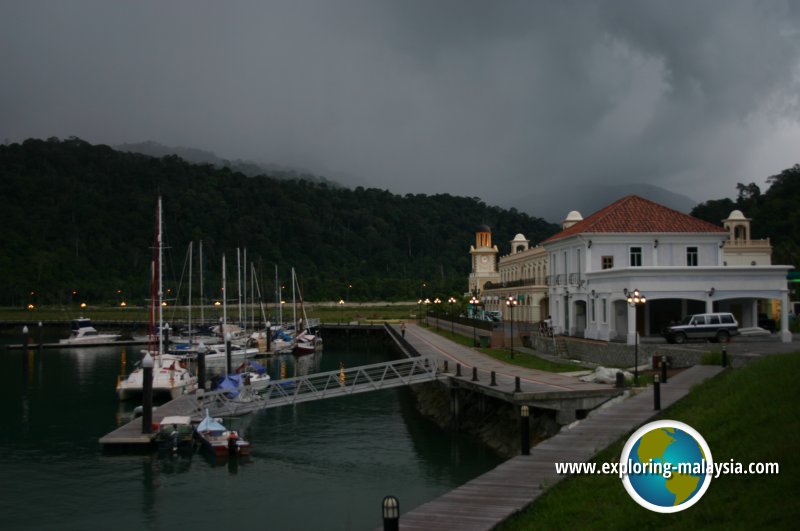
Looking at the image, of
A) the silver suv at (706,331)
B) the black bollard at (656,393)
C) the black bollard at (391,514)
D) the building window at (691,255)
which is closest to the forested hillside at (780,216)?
the building window at (691,255)

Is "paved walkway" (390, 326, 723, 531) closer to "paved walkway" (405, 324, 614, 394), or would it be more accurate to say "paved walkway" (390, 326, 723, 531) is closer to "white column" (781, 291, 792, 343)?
"paved walkway" (405, 324, 614, 394)

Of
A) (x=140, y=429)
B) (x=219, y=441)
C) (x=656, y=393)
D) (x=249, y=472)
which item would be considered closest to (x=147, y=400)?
(x=140, y=429)

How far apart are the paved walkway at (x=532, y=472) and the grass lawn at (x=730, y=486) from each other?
0.51 metres

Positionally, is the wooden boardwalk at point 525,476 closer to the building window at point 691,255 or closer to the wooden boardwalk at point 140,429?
the wooden boardwalk at point 140,429

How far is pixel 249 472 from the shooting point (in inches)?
1273

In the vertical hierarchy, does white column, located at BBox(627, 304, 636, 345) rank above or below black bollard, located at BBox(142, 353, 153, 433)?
above

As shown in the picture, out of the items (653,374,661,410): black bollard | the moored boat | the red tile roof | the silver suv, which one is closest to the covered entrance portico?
the silver suv

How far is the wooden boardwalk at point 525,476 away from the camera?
51.9ft

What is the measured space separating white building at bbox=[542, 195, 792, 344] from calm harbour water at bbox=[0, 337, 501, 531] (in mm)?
14301

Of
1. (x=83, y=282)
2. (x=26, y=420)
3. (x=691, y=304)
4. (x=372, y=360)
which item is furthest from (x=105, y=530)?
(x=83, y=282)

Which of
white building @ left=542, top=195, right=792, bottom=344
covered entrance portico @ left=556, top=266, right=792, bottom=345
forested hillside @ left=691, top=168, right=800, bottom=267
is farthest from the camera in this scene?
forested hillside @ left=691, top=168, right=800, bottom=267

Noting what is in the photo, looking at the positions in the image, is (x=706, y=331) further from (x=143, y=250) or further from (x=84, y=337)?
(x=143, y=250)

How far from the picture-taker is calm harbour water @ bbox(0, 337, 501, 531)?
87.9 ft

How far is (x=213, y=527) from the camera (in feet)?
84.0
